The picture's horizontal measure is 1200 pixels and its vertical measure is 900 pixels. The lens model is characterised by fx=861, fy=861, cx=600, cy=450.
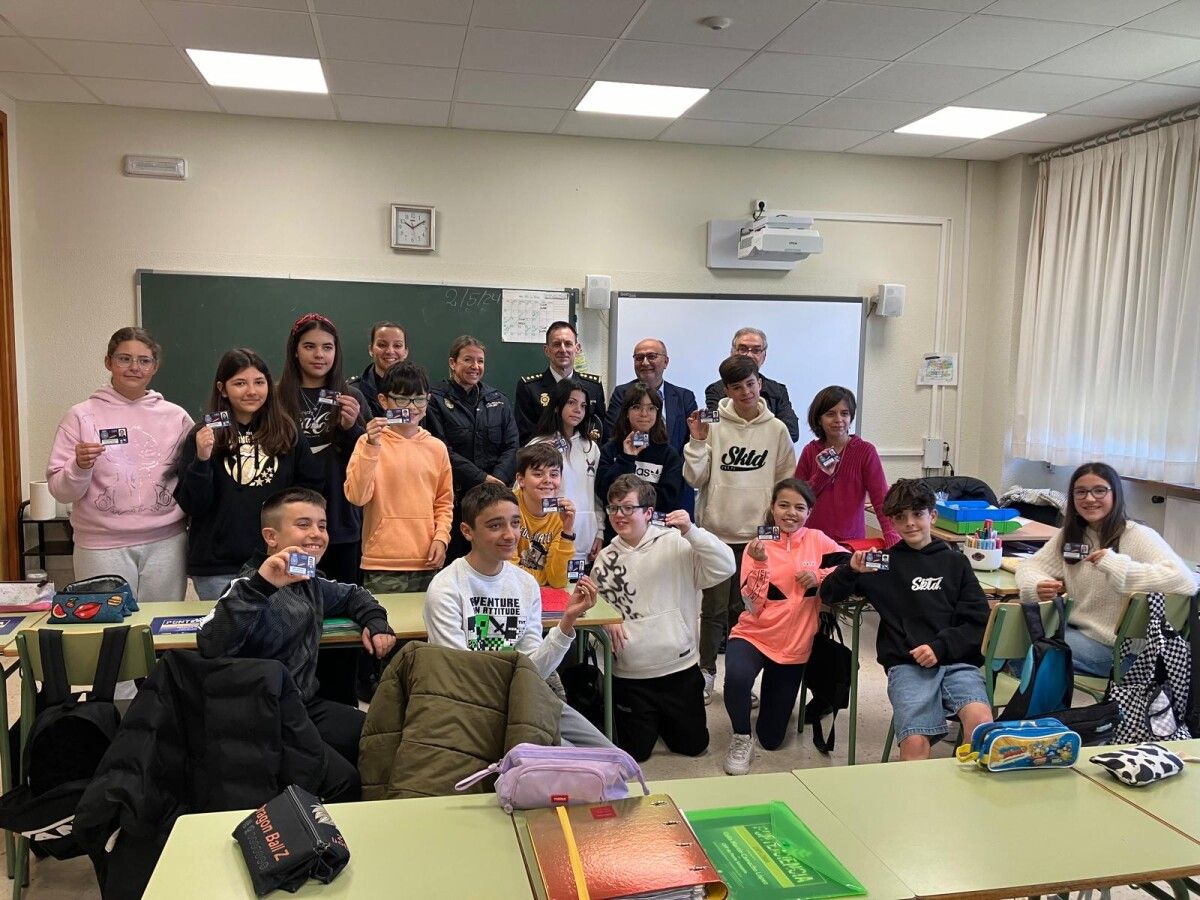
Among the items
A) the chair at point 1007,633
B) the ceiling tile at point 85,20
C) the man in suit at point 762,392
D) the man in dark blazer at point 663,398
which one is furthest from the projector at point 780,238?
the ceiling tile at point 85,20

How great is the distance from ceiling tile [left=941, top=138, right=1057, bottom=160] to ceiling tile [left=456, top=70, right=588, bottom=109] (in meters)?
2.71

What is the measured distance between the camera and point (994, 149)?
5664 mm

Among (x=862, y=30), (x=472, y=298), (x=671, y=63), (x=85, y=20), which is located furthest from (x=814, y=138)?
(x=85, y=20)

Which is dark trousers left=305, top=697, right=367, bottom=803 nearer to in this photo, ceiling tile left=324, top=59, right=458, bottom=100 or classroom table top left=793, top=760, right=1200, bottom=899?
classroom table top left=793, top=760, right=1200, bottom=899

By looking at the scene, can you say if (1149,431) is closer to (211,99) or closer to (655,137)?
(655,137)

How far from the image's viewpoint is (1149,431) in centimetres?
494

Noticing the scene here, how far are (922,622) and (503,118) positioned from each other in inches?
146

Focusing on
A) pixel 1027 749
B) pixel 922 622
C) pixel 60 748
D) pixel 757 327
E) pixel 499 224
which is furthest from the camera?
pixel 757 327

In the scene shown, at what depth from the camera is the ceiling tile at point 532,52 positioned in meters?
3.82

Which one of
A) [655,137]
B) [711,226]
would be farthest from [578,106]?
[711,226]

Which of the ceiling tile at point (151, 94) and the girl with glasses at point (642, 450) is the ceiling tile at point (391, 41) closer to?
the ceiling tile at point (151, 94)

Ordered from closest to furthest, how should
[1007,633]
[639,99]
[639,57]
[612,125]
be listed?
[1007,633] → [639,57] → [639,99] → [612,125]

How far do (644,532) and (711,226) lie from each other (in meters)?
3.02

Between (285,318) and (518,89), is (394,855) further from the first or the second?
(285,318)
